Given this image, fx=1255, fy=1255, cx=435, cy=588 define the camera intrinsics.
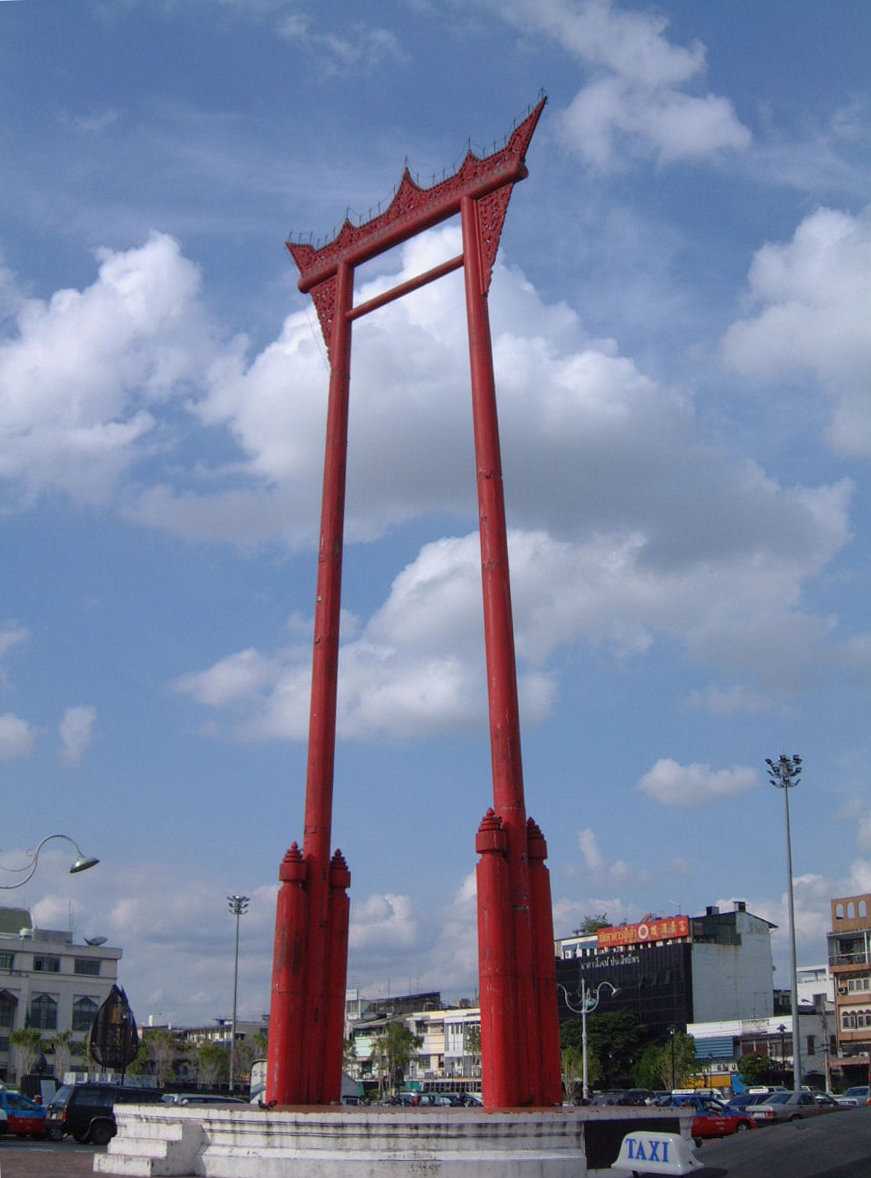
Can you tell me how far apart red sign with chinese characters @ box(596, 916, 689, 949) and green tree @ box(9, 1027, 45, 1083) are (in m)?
39.7

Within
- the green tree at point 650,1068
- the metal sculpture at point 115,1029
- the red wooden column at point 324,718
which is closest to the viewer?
the red wooden column at point 324,718

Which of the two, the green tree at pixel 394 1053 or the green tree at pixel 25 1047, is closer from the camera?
the green tree at pixel 25 1047

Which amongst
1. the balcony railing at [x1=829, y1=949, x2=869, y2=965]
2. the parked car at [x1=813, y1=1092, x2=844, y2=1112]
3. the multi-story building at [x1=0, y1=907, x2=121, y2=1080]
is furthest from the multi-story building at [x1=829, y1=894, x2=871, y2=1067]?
the multi-story building at [x1=0, y1=907, x2=121, y2=1080]

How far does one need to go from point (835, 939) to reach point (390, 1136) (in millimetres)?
60708

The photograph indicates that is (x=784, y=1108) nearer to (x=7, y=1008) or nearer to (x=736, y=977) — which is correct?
(x=736, y=977)

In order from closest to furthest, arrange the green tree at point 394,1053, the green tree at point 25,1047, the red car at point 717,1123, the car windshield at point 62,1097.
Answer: the car windshield at point 62,1097 < the red car at point 717,1123 < the green tree at point 25,1047 < the green tree at point 394,1053

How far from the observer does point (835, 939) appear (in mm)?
70500

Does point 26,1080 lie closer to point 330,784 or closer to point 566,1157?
point 330,784

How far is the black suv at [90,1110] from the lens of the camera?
93.2 ft

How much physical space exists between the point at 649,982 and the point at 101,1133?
60.3m

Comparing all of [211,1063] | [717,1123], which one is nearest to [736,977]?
[211,1063]

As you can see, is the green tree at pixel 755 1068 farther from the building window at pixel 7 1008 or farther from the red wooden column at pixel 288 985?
the red wooden column at pixel 288 985

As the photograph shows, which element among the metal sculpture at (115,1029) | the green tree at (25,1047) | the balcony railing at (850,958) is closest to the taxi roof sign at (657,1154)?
the metal sculpture at (115,1029)

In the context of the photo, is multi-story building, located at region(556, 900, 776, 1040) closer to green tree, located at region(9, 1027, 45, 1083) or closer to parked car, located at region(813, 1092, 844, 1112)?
green tree, located at region(9, 1027, 45, 1083)
